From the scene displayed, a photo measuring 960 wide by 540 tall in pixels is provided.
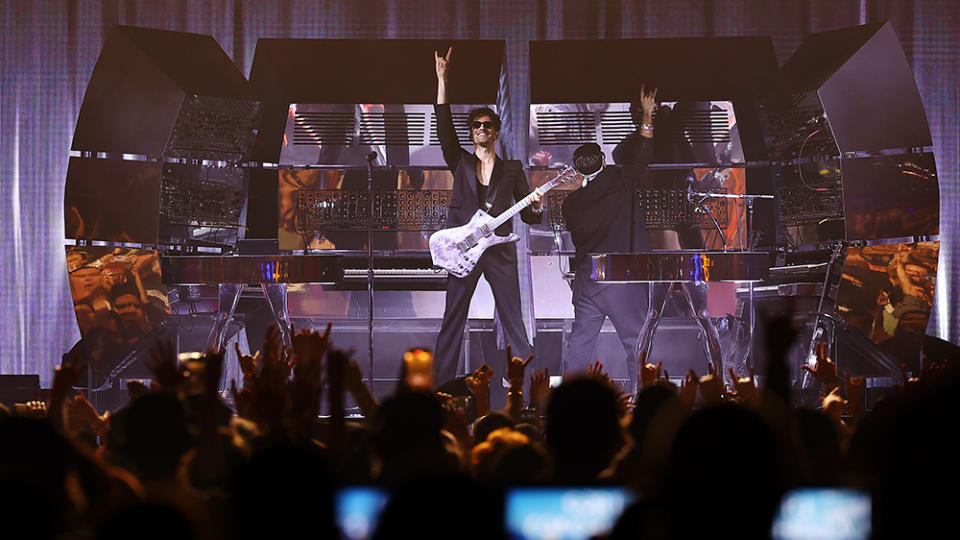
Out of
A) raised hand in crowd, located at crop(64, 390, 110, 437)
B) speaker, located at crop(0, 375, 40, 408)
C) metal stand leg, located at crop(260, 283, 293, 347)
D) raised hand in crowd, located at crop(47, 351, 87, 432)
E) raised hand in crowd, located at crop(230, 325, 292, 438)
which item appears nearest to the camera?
raised hand in crowd, located at crop(230, 325, 292, 438)

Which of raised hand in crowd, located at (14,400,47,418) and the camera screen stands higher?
the camera screen

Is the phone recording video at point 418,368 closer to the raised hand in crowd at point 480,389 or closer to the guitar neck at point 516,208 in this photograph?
the raised hand in crowd at point 480,389

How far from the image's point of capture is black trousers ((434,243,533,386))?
22.2ft

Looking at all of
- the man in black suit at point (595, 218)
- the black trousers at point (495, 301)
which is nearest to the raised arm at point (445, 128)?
the black trousers at point (495, 301)

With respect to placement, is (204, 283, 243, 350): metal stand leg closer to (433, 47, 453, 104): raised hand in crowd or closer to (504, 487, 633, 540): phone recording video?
(433, 47, 453, 104): raised hand in crowd

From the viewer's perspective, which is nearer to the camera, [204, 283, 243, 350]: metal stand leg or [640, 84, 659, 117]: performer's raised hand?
[204, 283, 243, 350]: metal stand leg

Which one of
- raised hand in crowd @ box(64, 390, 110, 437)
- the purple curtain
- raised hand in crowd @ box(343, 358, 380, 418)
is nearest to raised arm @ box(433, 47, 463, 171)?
the purple curtain

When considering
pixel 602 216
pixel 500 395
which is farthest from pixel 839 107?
pixel 500 395

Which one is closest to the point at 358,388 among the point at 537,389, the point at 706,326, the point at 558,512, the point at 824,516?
the point at 537,389

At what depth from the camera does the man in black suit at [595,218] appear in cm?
681

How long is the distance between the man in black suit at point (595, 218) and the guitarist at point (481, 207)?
30 centimetres

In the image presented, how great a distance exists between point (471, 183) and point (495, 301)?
797mm

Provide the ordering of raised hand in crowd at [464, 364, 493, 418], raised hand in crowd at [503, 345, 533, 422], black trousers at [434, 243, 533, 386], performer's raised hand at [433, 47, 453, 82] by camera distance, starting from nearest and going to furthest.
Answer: raised hand in crowd at [503, 345, 533, 422]
raised hand in crowd at [464, 364, 493, 418]
black trousers at [434, 243, 533, 386]
performer's raised hand at [433, 47, 453, 82]

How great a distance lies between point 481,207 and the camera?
22.6ft
